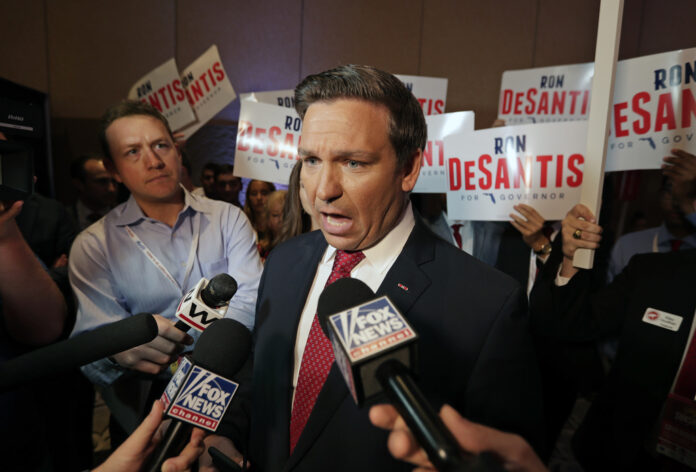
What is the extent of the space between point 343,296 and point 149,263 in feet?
3.98

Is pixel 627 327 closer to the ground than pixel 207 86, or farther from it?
closer to the ground

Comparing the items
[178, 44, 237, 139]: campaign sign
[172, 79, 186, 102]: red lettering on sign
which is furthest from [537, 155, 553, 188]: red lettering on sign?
[172, 79, 186, 102]: red lettering on sign

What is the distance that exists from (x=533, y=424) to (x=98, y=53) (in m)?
6.14

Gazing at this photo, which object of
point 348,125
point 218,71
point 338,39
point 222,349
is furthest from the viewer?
point 338,39

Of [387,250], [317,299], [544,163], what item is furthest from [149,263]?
[544,163]

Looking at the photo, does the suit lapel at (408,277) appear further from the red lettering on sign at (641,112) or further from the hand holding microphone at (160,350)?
the red lettering on sign at (641,112)

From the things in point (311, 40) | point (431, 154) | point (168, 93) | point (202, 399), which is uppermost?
point (311, 40)

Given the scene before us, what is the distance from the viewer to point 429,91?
340 centimetres

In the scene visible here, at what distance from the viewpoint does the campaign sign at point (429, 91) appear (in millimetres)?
3363

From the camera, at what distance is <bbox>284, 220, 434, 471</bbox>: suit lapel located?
38.9 inches

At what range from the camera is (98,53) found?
16.6 ft

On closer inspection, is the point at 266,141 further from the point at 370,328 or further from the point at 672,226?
the point at 672,226

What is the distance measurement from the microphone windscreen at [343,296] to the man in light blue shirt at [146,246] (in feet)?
2.88

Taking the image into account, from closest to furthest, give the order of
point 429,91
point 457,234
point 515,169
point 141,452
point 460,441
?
point 460,441, point 141,452, point 515,169, point 457,234, point 429,91
